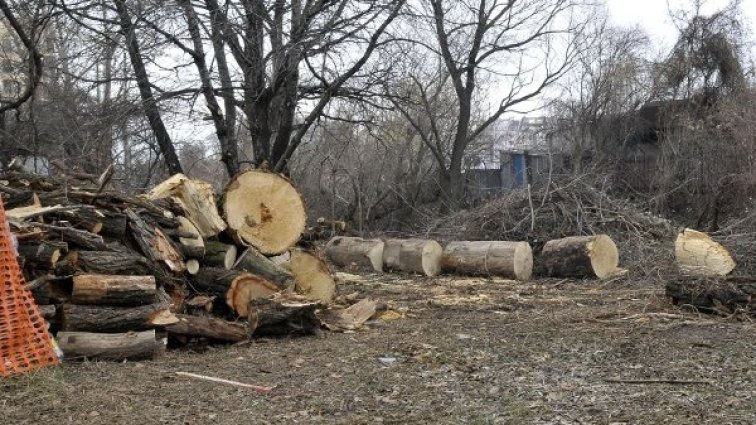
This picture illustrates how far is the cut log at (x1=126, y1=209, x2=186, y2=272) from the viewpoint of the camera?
634 centimetres

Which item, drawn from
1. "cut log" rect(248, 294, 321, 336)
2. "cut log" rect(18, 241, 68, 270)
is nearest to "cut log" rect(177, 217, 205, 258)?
"cut log" rect(248, 294, 321, 336)

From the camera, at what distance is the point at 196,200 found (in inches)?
290

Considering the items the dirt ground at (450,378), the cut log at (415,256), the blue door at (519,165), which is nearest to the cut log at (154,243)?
the dirt ground at (450,378)

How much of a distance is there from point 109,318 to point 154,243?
118 centimetres

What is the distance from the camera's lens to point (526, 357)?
5.71 metres

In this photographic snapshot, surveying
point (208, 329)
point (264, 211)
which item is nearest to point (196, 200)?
point (264, 211)

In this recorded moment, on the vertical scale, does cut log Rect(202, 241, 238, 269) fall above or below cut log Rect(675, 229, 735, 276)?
above

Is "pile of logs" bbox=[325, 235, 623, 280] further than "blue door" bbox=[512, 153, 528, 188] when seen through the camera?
No

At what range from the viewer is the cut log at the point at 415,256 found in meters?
12.0

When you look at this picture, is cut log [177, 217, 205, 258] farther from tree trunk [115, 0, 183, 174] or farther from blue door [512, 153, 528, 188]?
blue door [512, 153, 528, 188]

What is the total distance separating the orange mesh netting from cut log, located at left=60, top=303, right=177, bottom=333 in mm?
227

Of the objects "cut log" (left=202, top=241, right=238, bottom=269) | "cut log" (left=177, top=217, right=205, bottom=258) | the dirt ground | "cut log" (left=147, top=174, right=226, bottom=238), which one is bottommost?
the dirt ground

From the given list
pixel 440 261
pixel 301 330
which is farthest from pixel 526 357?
pixel 440 261

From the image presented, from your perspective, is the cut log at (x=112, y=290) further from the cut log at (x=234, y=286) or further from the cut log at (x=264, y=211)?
the cut log at (x=264, y=211)
